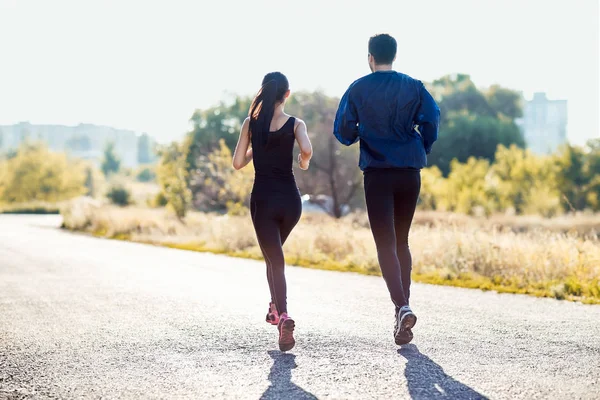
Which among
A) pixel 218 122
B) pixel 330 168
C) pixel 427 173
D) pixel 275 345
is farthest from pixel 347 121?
pixel 218 122

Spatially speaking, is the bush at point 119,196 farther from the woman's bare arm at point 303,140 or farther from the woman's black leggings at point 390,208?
the woman's black leggings at point 390,208

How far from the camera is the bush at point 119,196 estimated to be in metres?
49.2

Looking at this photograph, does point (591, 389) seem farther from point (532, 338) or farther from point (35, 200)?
point (35, 200)

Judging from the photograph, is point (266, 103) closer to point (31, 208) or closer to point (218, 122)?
point (218, 122)

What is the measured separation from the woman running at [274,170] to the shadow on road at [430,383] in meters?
1.07

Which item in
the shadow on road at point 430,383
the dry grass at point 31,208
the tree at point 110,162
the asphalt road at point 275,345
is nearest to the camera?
the shadow on road at point 430,383

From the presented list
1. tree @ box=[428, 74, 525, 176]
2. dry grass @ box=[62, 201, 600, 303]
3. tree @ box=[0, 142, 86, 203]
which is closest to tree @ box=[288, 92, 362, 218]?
dry grass @ box=[62, 201, 600, 303]

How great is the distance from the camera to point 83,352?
5.41 meters

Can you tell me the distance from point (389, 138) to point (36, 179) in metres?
66.7

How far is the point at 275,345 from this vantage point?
5.49m

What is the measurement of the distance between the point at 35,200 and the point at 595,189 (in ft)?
163

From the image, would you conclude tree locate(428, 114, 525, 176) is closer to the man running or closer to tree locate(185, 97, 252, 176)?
tree locate(185, 97, 252, 176)

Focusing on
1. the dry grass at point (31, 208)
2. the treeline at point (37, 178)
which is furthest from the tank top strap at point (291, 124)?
the treeline at point (37, 178)

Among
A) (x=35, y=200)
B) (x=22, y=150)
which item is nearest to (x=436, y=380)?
(x=35, y=200)
